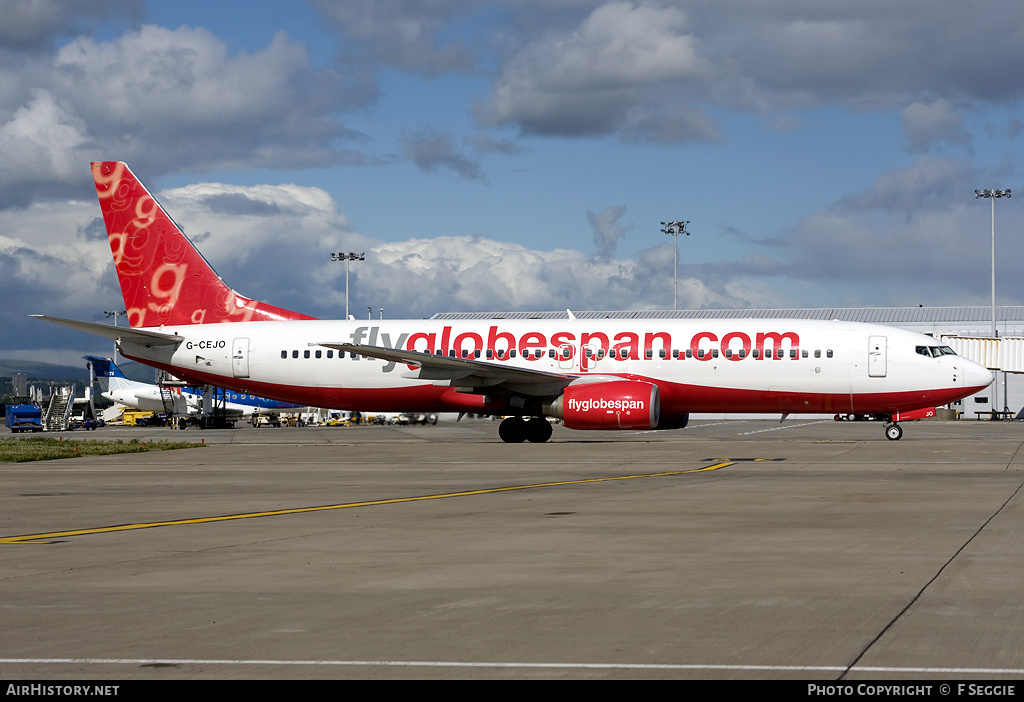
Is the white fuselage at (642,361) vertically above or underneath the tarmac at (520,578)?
above

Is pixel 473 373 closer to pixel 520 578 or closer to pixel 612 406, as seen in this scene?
pixel 612 406

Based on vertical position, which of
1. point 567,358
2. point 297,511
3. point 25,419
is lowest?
point 297,511

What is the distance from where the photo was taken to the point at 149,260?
41656 mm

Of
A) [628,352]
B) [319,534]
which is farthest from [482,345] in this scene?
[319,534]

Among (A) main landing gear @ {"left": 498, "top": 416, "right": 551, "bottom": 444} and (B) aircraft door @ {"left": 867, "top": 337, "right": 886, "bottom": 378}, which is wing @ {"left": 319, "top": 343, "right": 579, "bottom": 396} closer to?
(A) main landing gear @ {"left": 498, "top": 416, "right": 551, "bottom": 444}

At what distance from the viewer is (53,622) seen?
8172 mm

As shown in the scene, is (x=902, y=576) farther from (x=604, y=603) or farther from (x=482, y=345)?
(x=482, y=345)

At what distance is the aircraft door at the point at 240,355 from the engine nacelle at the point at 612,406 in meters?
13.1

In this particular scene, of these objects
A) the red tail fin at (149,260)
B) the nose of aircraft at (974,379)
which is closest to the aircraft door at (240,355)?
the red tail fin at (149,260)

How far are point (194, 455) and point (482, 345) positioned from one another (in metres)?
11.4

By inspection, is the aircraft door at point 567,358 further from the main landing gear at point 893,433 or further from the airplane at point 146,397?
the airplane at point 146,397

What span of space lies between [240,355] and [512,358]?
35.4ft

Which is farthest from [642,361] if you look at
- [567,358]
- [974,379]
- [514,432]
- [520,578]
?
[520,578]

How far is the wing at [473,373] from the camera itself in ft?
115
